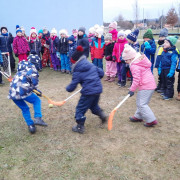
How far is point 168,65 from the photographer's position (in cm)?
521

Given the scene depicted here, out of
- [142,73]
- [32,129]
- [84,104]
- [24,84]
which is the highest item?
[142,73]

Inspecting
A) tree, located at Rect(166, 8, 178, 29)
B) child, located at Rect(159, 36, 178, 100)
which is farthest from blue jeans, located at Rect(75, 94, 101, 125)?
tree, located at Rect(166, 8, 178, 29)

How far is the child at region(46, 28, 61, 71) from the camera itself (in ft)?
27.7

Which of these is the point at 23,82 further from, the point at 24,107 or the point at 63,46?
the point at 63,46

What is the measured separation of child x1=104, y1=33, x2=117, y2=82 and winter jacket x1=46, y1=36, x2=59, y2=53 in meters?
2.43

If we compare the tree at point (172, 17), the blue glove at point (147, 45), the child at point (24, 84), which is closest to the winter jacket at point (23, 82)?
the child at point (24, 84)

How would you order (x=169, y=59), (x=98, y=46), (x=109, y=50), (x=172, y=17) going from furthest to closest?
(x=172, y=17), (x=98, y=46), (x=109, y=50), (x=169, y=59)

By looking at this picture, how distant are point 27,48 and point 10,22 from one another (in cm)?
631

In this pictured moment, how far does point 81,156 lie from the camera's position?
3107mm

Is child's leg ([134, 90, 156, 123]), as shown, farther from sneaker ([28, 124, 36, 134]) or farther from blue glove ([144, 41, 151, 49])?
blue glove ([144, 41, 151, 49])

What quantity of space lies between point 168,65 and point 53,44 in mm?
5039

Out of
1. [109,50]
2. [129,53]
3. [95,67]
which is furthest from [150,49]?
[95,67]

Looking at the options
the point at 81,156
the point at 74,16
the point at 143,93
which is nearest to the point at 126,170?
the point at 81,156

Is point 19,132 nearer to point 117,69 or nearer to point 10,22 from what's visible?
point 117,69
